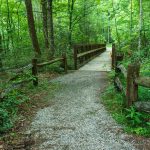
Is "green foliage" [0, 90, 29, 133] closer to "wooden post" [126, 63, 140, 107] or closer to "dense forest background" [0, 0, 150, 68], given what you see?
"wooden post" [126, 63, 140, 107]

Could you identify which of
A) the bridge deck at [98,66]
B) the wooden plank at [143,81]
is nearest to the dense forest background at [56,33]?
the bridge deck at [98,66]

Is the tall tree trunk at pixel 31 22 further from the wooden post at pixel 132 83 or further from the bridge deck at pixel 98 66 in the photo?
the wooden post at pixel 132 83

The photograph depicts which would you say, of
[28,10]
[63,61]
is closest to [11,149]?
[63,61]

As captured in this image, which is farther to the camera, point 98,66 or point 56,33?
point 56,33

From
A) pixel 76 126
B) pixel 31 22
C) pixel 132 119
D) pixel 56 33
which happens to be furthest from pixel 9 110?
pixel 56 33

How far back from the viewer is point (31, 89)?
929cm

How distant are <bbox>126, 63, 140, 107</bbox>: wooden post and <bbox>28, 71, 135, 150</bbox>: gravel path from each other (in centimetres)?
69

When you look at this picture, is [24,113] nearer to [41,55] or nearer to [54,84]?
[54,84]

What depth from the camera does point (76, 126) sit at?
571cm

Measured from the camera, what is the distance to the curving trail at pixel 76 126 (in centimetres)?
482

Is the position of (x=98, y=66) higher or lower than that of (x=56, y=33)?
lower

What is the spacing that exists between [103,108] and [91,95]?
4.99 feet

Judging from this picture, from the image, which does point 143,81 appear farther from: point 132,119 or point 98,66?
point 98,66

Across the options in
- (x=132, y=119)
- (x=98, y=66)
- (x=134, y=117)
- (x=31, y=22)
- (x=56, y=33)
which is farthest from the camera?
(x=56, y=33)
